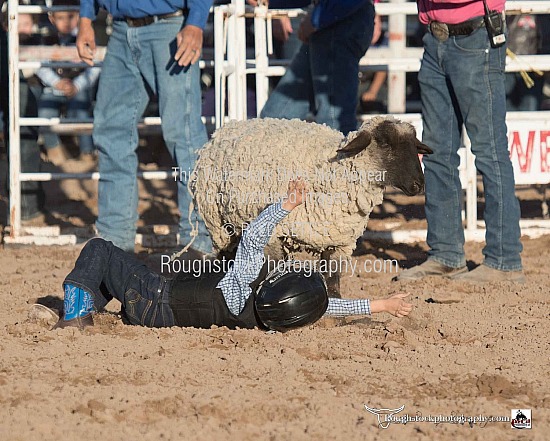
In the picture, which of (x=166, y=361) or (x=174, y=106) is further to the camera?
(x=174, y=106)

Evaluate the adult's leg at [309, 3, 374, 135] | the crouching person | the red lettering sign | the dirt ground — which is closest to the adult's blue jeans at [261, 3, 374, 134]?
the adult's leg at [309, 3, 374, 135]

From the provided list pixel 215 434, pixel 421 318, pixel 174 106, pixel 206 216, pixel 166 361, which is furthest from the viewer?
pixel 174 106

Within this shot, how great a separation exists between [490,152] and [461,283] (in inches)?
28.7

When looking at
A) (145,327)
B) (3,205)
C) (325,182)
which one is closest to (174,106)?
(325,182)

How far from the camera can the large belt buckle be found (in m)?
5.38

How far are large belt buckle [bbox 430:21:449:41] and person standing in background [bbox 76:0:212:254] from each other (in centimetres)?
134

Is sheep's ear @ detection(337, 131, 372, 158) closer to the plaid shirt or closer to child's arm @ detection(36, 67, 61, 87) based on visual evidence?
the plaid shirt

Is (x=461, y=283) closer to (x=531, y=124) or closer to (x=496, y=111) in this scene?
(x=496, y=111)

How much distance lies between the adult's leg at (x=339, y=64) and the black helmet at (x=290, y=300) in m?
2.23

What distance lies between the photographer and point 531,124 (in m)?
6.81

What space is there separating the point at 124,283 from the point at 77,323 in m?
0.29

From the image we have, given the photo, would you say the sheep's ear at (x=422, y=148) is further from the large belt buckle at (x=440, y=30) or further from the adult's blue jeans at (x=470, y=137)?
the large belt buckle at (x=440, y=30)

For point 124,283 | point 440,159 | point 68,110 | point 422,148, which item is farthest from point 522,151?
point 68,110

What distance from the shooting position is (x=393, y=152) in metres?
4.57
